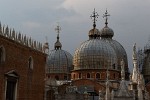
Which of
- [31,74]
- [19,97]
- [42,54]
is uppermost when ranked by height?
[42,54]

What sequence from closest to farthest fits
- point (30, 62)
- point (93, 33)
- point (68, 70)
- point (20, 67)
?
point (20, 67)
point (30, 62)
point (93, 33)
point (68, 70)

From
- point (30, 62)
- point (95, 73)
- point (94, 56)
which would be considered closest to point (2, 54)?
point (30, 62)

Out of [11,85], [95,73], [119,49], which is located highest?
[119,49]

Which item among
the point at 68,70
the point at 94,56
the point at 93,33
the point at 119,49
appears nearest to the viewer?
the point at 94,56

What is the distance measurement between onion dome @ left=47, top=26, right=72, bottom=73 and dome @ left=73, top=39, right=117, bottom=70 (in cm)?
471

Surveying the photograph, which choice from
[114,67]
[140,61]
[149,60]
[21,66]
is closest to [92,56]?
[114,67]

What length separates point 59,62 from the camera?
145ft

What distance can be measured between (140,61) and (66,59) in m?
13.7

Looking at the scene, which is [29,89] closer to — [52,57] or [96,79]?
[96,79]

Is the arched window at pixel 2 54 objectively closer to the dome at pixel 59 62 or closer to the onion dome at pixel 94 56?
the onion dome at pixel 94 56

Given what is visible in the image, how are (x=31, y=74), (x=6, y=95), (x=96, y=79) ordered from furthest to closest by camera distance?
(x=96, y=79) < (x=31, y=74) < (x=6, y=95)

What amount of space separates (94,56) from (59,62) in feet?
26.0

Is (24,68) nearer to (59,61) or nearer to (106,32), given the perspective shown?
(59,61)

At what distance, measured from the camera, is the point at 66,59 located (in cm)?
4450
